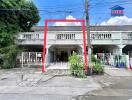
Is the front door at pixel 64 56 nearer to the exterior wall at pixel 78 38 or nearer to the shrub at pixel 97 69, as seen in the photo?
the exterior wall at pixel 78 38

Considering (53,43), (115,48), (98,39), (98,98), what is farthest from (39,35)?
(98,98)

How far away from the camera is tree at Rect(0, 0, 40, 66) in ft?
65.6

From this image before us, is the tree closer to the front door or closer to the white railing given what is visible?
the white railing

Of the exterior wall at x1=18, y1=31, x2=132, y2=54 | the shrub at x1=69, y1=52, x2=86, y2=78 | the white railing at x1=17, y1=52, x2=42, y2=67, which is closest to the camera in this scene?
the shrub at x1=69, y1=52, x2=86, y2=78

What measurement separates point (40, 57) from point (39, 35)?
2954 millimetres

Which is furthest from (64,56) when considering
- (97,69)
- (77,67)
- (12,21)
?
(77,67)

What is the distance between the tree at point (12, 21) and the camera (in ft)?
65.6

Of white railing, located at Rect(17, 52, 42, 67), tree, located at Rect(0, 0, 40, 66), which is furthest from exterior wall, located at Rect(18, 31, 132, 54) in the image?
white railing, located at Rect(17, 52, 42, 67)

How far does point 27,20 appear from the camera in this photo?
2845 cm

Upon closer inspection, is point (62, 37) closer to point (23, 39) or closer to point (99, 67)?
point (23, 39)

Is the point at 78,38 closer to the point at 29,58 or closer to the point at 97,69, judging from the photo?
the point at 29,58

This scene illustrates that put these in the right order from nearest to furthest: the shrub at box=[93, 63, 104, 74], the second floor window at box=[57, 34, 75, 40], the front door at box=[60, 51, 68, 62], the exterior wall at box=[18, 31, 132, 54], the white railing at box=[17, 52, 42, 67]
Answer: the shrub at box=[93, 63, 104, 74] < the white railing at box=[17, 52, 42, 67] < the exterior wall at box=[18, 31, 132, 54] < the second floor window at box=[57, 34, 75, 40] < the front door at box=[60, 51, 68, 62]

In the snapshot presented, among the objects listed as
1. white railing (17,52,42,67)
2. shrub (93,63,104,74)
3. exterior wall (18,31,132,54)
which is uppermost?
exterior wall (18,31,132,54)

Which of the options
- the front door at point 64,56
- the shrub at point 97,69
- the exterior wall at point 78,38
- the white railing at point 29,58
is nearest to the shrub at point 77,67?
the shrub at point 97,69
